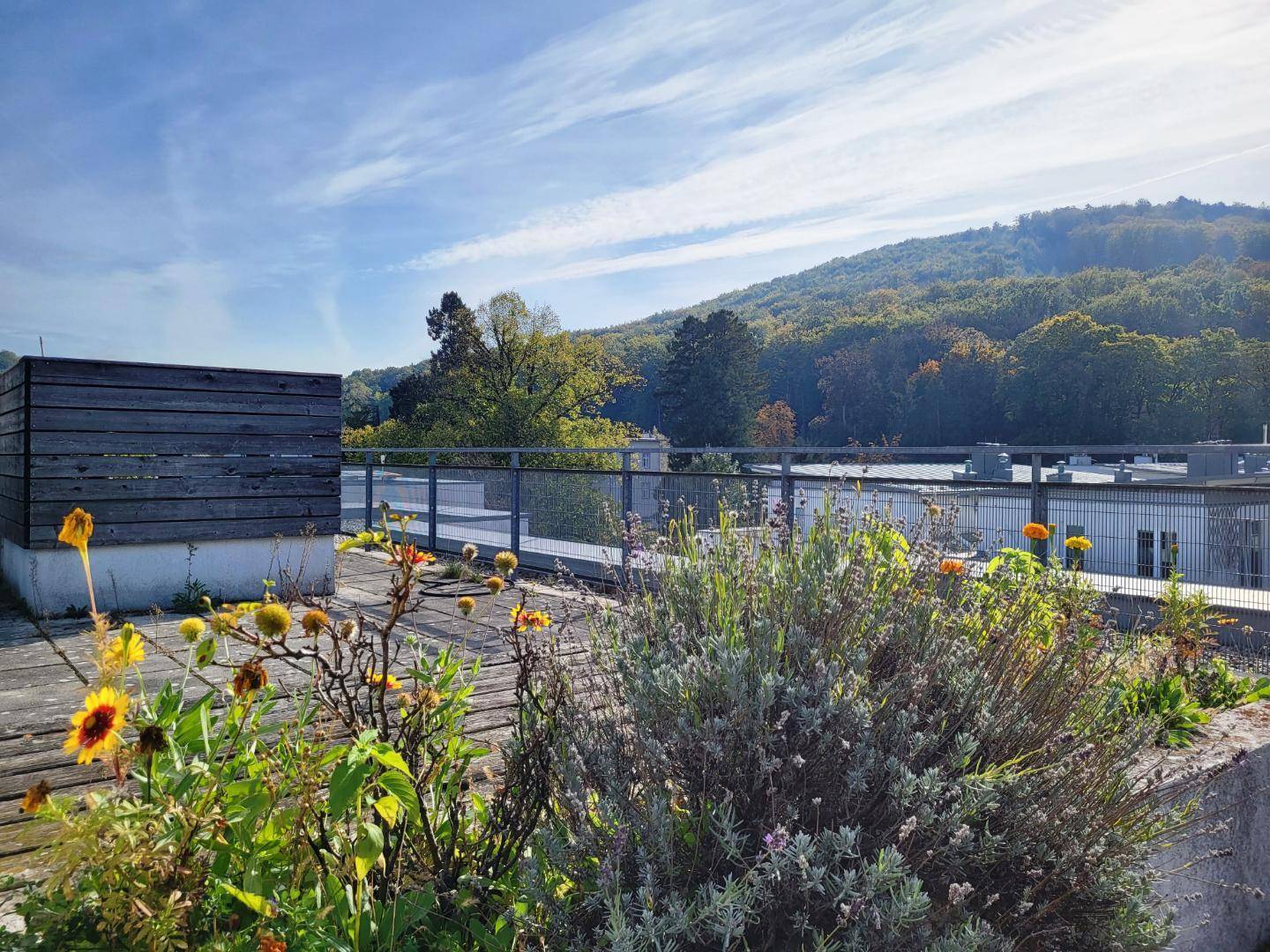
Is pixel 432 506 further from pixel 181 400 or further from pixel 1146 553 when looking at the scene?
pixel 1146 553

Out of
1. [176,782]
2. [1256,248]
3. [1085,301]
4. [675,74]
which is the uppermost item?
[1256,248]

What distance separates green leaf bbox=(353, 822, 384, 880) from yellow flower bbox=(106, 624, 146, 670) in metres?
0.43

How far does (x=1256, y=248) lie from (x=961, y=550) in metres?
106

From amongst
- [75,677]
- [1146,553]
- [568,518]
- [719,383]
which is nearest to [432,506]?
[568,518]

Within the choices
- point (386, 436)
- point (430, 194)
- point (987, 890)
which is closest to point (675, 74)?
point (430, 194)

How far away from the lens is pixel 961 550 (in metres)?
3.02

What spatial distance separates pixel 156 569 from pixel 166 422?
990 mm

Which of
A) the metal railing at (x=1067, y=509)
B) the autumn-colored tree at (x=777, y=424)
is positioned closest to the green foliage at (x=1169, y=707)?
the metal railing at (x=1067, y=509)

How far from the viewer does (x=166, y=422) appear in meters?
5.86

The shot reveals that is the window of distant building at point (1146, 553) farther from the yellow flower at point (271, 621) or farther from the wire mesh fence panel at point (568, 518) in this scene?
the yellow flower at point (271, 621)

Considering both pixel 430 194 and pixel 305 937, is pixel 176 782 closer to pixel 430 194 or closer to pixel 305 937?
pixel 305 937

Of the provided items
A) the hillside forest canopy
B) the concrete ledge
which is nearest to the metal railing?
the concrete ledge

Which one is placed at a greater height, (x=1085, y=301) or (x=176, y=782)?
(x=1085, y=301)

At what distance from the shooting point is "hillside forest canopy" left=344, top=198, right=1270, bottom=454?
6088 cm
